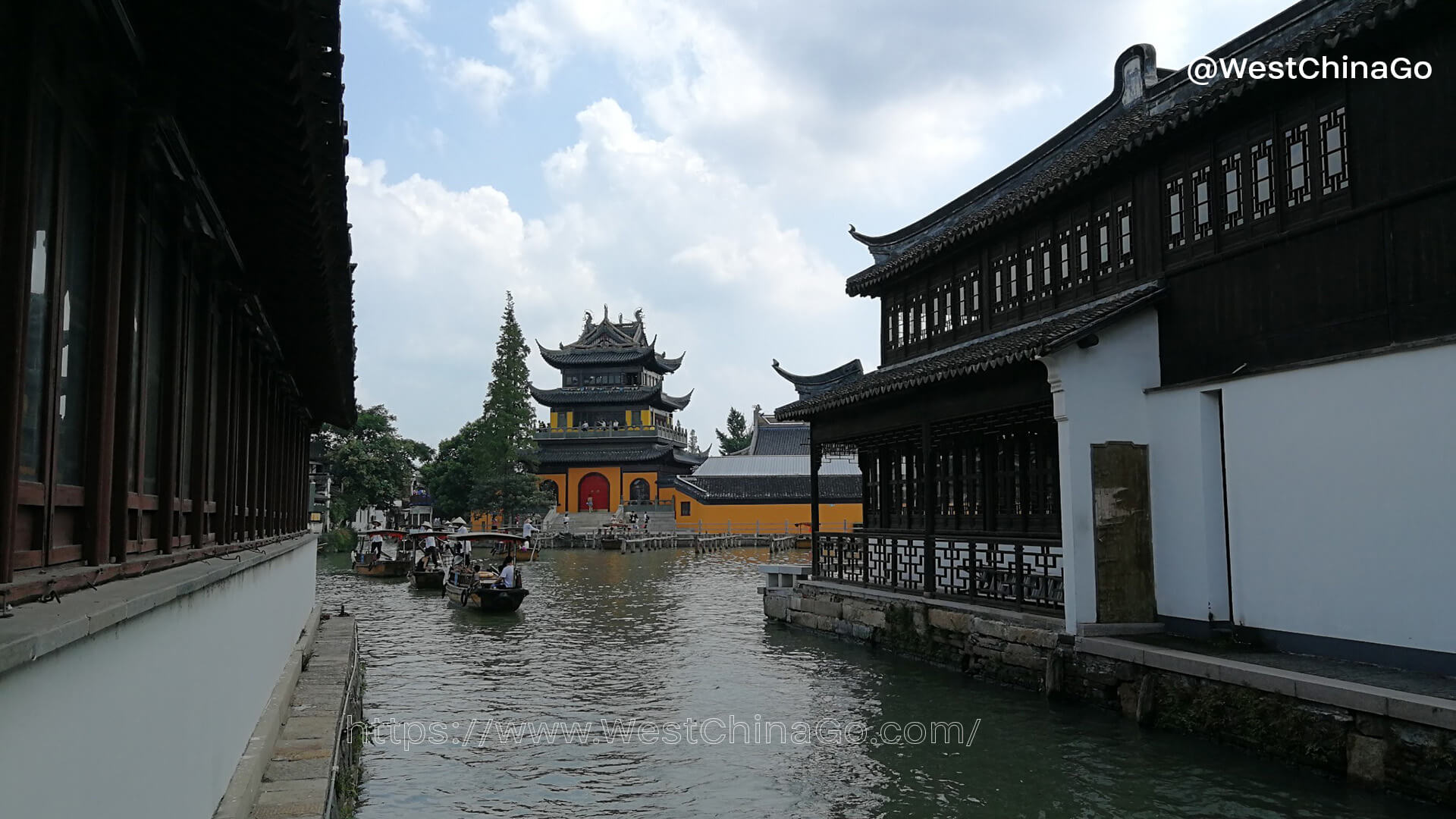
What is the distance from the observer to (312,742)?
7.75 m

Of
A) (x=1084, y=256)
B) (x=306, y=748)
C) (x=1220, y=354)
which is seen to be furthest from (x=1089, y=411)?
(x=306, y=748)

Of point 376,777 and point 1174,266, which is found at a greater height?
point 1174,266

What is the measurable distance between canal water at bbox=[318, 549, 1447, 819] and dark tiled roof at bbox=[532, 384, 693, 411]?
1817 inches

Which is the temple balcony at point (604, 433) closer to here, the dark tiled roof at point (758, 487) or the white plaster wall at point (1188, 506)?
the dark tiled roof at point (758, 487)

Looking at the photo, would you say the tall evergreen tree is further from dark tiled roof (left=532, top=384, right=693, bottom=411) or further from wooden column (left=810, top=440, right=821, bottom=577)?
wooden column (left=810, top=440, right=821, bottom=577)

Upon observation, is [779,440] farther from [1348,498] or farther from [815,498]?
[1348,498]

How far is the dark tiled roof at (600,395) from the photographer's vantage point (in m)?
63.9

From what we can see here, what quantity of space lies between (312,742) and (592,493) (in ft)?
177

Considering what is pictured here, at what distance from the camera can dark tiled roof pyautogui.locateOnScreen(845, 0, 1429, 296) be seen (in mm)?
9953

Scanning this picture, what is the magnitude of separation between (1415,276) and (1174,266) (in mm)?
3145

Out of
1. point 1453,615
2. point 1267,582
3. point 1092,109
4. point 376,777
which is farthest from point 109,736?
point 1092,109

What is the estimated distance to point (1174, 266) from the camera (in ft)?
38.9

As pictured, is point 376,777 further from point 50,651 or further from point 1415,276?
point 1415,276

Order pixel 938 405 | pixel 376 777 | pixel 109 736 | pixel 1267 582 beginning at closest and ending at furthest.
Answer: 1. pixel 109 736
2. pixel 376 777
3. pixel 1267 582
4. pixel 938 405
